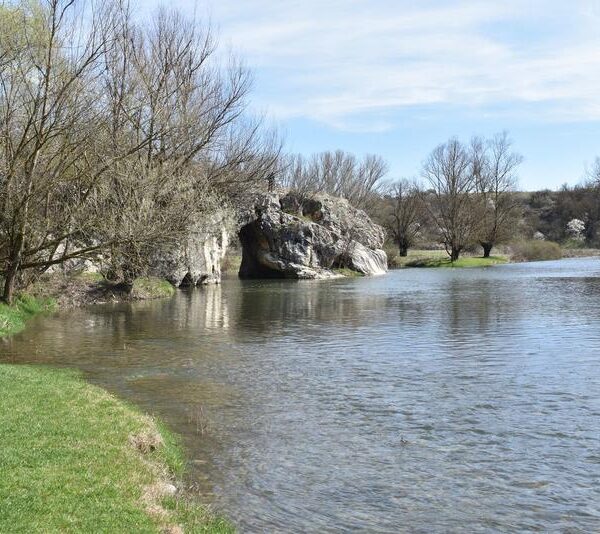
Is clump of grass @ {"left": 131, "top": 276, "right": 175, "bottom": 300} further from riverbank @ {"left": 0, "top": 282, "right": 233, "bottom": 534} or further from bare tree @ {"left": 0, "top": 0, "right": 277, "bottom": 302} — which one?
riverbank @ {"left": 0, "top": 282, "right": 233, "bottom": 534}

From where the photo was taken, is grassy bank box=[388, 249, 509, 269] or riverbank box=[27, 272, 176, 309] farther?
grassy bank box=[388, 249, 509, 269]

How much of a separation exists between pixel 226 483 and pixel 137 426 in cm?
214

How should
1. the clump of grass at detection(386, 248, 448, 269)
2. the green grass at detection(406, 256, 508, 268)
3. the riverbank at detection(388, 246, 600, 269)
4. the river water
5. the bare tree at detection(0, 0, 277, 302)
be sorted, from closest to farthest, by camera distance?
the river water, the bare tree at detection(0, 0, 277, 302), the green grass at detection(406, 256, 508, 268), the riverbank at detection(388, 246, 600, 269), the clump of grass at detection(386, 248, 448, 269)

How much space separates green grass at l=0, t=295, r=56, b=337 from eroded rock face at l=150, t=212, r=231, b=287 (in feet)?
25.5

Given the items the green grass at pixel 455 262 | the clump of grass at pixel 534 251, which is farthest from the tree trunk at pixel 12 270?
the clump of grass at pixel 534 251

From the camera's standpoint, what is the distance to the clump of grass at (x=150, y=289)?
35938mm

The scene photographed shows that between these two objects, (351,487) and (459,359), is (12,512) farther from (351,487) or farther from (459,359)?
(459,359)

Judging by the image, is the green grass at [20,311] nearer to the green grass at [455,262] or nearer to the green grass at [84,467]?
the green grass at [84,467]

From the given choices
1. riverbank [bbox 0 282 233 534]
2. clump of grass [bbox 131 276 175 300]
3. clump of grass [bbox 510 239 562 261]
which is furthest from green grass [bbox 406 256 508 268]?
riverbank [bbox 0 282 233 534]

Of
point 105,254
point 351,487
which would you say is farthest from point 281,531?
point 105,254

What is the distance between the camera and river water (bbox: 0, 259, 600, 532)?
8.21 metres

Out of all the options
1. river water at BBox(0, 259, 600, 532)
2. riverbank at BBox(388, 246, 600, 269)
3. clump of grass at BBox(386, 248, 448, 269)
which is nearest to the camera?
river water at BBox(0, 259, 600, 532)

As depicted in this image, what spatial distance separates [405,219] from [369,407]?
77817mm

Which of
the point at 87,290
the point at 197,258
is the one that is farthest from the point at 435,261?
the point at 87,290
